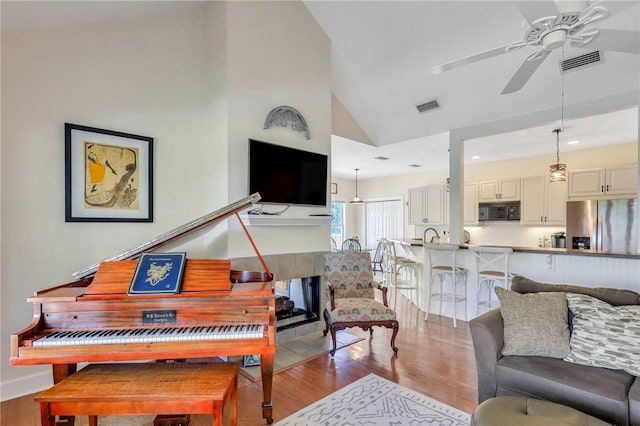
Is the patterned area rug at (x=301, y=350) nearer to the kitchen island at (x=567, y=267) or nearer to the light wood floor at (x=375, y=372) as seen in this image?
the light wood floor at (x=375, y=372)

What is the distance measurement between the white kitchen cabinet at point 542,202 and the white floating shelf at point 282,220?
4.57 meters

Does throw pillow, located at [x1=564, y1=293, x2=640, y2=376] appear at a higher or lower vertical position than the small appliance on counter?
lower

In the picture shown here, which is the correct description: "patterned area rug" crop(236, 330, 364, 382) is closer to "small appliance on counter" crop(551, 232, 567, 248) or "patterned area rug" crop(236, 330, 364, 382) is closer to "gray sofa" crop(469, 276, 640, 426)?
"gray sofa" crop(469, 276, 640, 426)

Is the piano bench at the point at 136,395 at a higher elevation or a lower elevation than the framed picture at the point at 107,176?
lower

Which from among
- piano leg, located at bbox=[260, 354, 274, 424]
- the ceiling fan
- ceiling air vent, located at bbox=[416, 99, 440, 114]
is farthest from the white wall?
the ceiling fan

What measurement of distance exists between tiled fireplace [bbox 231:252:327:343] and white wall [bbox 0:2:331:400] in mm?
142

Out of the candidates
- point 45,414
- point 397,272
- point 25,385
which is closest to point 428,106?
point 397,272

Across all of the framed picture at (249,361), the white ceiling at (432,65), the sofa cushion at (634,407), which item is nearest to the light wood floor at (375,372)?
the framed picture at (249,361)

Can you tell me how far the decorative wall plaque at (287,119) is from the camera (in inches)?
131

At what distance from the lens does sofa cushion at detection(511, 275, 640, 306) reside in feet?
6.87

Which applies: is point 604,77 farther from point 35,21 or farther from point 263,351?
point 35,21

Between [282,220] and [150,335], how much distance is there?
5.83 feet

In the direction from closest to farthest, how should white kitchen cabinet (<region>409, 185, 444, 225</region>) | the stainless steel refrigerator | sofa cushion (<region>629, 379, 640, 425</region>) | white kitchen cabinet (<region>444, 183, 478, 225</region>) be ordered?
1. sofa cushion (<region>629, 379, 640, 425</region>)
2. the stainless steel refrigerator
3. white kitchen cabinet (<region>444, 183, 478, 225</region>)
4. white kitchen cabinet (<region>409, 185, 444, 225</region>)

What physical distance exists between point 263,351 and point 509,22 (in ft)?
12.3
